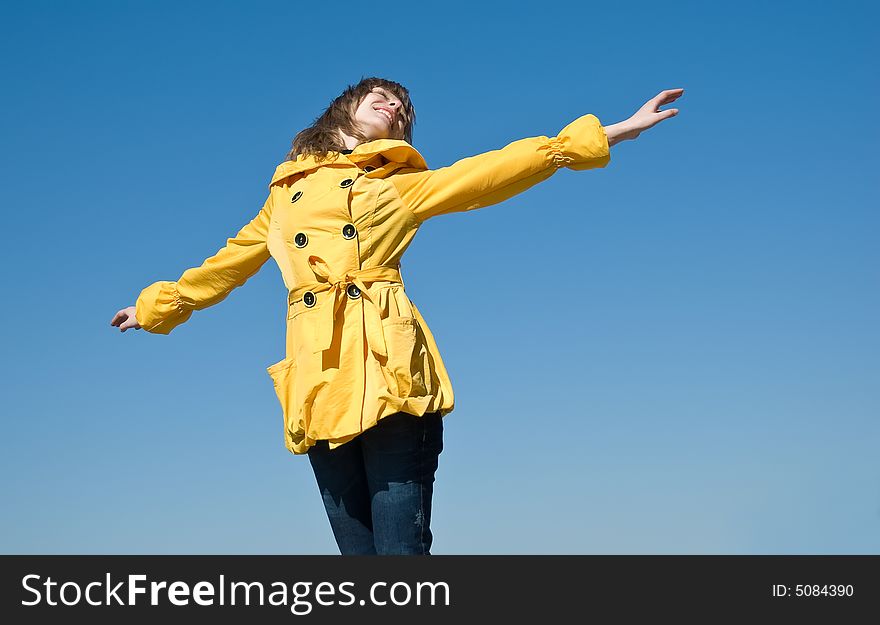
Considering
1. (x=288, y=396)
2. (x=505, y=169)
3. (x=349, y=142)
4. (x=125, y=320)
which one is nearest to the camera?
(x=505, y=169)

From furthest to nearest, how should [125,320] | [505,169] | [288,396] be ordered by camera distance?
[125,320] < [288,396] < [505,169]

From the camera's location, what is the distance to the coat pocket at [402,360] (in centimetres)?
416

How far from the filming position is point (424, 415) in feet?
14.0

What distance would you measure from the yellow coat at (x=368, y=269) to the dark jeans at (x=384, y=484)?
0.35 feet

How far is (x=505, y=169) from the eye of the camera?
434 centimetres

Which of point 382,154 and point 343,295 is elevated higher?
point 382,154

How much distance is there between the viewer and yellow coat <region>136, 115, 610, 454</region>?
4.21m

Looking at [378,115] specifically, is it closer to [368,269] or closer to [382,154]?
[382,154]

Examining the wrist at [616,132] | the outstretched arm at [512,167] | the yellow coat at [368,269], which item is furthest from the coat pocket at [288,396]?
the wrist at [616,132]

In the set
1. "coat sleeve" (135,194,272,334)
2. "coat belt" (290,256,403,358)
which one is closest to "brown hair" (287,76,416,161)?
"coat sleeve" (135,194,272,334)

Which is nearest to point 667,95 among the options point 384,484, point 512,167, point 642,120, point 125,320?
point 642,120

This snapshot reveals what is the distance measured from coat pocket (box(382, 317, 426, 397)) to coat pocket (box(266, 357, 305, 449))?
1.50ft

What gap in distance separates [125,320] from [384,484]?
1.91 m

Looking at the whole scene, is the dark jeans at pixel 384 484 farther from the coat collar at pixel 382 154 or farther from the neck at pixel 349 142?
the neck at pixel 349 142
